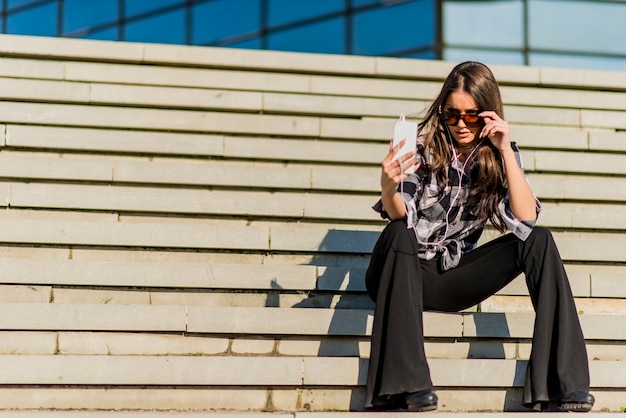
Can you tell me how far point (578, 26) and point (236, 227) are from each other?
8.95m

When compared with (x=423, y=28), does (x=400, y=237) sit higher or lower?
lower

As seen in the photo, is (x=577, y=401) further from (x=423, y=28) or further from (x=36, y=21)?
(x=36, y=21)

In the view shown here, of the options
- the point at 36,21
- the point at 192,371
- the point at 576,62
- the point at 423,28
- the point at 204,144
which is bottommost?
the point at 192,371


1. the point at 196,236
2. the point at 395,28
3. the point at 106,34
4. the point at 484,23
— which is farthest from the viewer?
the point at 106,34

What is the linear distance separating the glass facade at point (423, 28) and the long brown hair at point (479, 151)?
8327 millimetres

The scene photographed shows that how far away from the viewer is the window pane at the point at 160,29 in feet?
49.4

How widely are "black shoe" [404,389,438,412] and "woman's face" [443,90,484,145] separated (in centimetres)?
107

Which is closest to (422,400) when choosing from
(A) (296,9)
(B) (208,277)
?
(B) (208,277)

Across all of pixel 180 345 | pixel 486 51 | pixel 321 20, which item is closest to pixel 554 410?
pixel 180 345

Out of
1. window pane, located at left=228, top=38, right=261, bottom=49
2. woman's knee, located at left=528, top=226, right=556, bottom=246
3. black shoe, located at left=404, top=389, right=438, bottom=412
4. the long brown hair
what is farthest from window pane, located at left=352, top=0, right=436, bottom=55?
black shoe, located at left=404, top=389, right=438, bottom=412

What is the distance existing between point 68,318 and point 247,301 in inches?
32.9

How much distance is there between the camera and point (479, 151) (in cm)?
392

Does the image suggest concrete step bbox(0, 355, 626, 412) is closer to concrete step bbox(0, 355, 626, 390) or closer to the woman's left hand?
concrete step bbox(0, 355, 626, 390)

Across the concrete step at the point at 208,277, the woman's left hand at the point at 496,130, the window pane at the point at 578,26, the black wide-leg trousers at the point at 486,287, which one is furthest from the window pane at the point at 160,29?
the black wide-leg trousers at the point at 486,287
